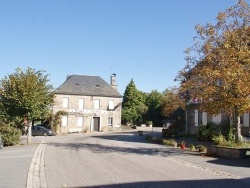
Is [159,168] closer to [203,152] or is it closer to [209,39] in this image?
[203,152]

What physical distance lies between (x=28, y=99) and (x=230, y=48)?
15077mm

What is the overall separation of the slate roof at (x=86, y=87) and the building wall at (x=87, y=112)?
1.95 ft

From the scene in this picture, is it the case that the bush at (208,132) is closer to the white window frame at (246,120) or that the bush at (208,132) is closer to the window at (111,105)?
the white window frame at (246,120)

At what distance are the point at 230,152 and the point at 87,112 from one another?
37327mm

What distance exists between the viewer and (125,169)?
13.7 metres

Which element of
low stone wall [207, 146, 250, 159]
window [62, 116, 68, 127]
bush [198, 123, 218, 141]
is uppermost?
window [62, 116, 68, 127]

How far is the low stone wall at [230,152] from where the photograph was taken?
1708 cm

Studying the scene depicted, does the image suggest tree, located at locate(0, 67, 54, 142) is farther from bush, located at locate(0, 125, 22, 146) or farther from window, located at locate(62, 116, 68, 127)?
window, located at locate(62, 116, 68, 127)

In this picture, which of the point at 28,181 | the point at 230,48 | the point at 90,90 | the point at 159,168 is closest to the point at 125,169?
the point at 159,168

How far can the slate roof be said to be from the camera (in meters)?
53.6

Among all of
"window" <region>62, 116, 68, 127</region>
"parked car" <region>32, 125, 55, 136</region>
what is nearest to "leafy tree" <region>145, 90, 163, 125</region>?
"window" <region>62, 116, 68, 127</region>

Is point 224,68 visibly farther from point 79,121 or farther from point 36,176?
point 79,121

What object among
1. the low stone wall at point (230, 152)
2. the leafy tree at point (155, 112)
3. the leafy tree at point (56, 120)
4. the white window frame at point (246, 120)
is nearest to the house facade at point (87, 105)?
the leafy tree at point (56, 120)

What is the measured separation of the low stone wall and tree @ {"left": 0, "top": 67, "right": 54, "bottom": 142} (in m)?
13.8
